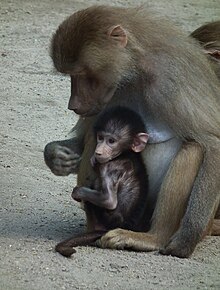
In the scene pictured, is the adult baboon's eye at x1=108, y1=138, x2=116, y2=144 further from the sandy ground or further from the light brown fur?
the sandy ground

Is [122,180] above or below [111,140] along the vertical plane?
below

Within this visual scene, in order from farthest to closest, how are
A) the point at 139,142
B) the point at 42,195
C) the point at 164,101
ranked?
the point at 42,195, the point at 139,142, the point at 164,101

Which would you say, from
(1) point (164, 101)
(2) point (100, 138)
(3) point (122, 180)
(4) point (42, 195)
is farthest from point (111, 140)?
(4) point (42, 195)

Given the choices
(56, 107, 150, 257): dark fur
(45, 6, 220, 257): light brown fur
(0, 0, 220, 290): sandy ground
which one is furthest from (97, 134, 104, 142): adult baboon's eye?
(0, 0, 220, 290): sandy ground

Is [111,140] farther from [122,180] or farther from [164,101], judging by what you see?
[164,101]

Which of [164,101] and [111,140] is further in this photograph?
[111,140]

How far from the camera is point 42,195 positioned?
26.6 ft

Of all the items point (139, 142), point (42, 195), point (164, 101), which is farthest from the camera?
point (42, 195)

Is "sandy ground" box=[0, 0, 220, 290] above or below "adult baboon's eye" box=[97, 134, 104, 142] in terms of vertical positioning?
below

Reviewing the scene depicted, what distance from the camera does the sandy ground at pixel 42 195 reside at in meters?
6.34

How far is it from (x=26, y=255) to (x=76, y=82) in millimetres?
1094

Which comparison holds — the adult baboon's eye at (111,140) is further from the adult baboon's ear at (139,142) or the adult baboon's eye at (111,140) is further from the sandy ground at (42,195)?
the sandy ground at (42,195)

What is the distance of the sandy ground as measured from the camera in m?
6.34

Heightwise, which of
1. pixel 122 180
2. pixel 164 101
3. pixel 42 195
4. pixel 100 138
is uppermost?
pixel 164 101
